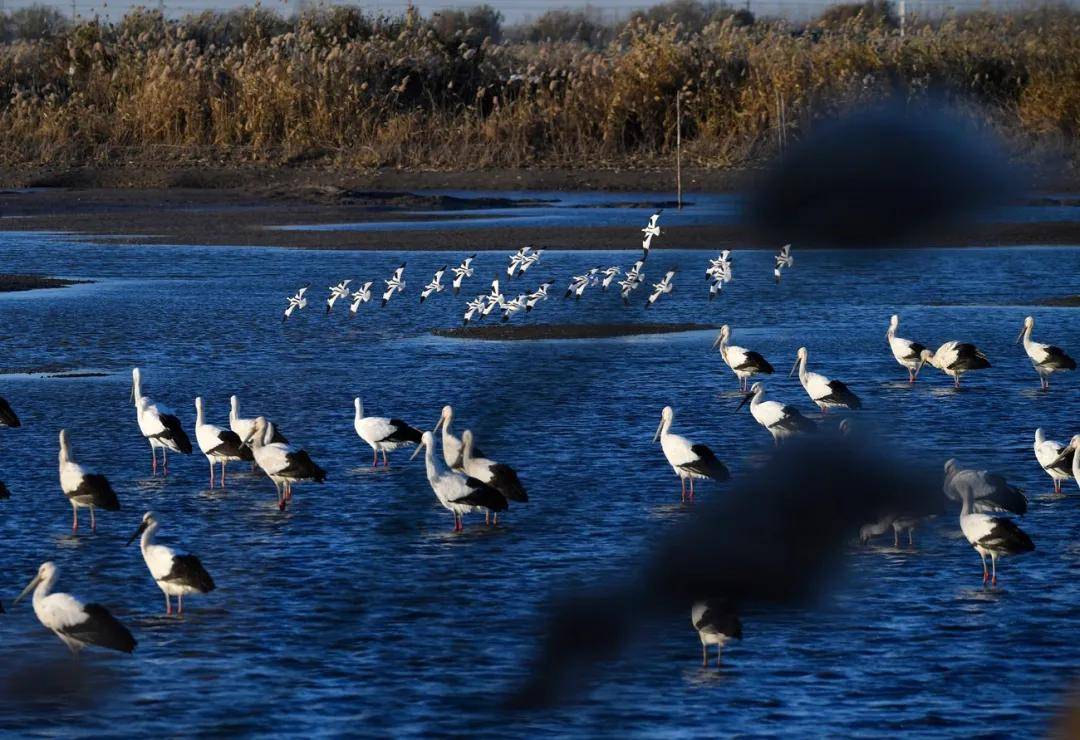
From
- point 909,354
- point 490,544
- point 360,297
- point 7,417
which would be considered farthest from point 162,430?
point 360,297

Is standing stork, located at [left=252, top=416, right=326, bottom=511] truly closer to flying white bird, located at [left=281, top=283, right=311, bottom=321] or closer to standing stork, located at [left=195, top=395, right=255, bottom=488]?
standing stork, located at [left=195, top=395, right=255, bottom=488]

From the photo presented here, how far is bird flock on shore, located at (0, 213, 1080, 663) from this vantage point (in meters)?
7.96

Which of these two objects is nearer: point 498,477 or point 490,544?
point 490,544

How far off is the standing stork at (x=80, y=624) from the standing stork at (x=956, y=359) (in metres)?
9.83

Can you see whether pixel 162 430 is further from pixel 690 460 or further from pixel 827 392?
pixel 827 392

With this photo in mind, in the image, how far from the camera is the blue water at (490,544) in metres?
6.76

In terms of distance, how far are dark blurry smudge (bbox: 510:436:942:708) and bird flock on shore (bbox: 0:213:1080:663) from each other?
2000 millimetres

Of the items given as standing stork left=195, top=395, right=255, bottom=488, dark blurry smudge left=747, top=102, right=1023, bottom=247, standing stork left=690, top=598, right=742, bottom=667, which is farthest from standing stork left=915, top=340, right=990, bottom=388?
dark blurry smudge left=747, top=102, right=1023, bottom=247

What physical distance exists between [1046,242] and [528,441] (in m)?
15.0

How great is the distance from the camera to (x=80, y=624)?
7715mm

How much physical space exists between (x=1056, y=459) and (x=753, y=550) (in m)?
8.97

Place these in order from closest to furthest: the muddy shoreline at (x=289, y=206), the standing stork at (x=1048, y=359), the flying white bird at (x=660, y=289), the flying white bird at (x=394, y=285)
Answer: the flying white bird at (x=660, y=289) → the standing stork at (x=1048, y=359) → the flying white bird at (x=394, y=285) → the muddy shoreline at (x=289, y=206)

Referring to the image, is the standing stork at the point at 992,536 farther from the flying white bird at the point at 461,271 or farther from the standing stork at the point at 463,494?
the flying white bird at the point at 461,271

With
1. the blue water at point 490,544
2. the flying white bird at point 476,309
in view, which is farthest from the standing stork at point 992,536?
the flying white bird at point 476,309
